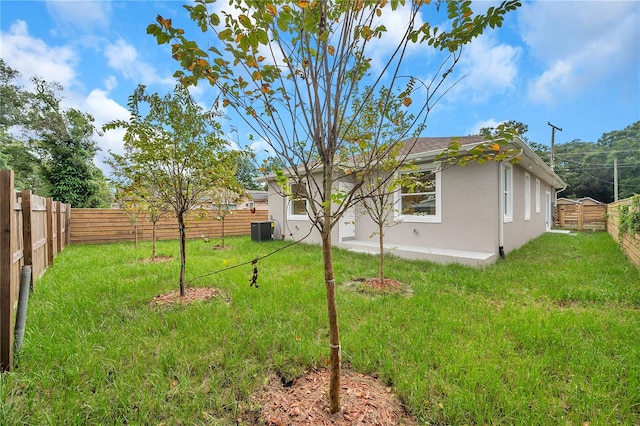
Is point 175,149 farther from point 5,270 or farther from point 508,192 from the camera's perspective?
point 508,192

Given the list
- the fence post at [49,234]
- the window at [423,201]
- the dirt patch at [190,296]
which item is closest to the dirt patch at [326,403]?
the dirt patch at [190,296]

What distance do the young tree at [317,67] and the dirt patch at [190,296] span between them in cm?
261

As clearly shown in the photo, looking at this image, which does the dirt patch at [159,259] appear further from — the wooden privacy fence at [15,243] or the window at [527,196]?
the window at [527,196]

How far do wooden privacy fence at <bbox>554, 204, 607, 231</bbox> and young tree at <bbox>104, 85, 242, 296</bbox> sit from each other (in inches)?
724

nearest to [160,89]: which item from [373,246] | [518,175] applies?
[373,246]

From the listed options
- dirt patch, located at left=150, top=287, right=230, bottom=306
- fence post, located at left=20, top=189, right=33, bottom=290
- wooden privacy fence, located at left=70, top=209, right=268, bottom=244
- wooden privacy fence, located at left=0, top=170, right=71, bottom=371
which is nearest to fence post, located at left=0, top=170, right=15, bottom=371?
wooden privacy fence, located at left=0, top=170, right=71, bottom=371

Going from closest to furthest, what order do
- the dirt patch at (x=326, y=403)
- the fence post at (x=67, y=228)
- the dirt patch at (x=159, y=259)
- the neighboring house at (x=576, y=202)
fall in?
the dirt patch at (x=326, y=403)
the dirt patch at (x=159, y=259)
the fence post at (x=67, y=228)
the neighboring house at (x=576, y=202)

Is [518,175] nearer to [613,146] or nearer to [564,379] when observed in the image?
[564,379]

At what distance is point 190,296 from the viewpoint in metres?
3.77

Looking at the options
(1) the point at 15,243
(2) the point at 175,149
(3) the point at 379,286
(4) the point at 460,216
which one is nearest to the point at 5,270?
(1) the point at 15,243

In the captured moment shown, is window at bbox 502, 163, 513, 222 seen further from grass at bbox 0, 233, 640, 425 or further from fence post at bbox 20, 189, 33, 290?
fence post at bbox 20, 189, 33, 290

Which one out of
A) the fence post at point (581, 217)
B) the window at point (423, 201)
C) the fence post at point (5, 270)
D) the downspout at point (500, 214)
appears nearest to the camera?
the fence post at point (5, 270)

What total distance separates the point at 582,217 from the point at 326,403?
19440 millimetres

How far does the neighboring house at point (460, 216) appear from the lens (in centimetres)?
603
